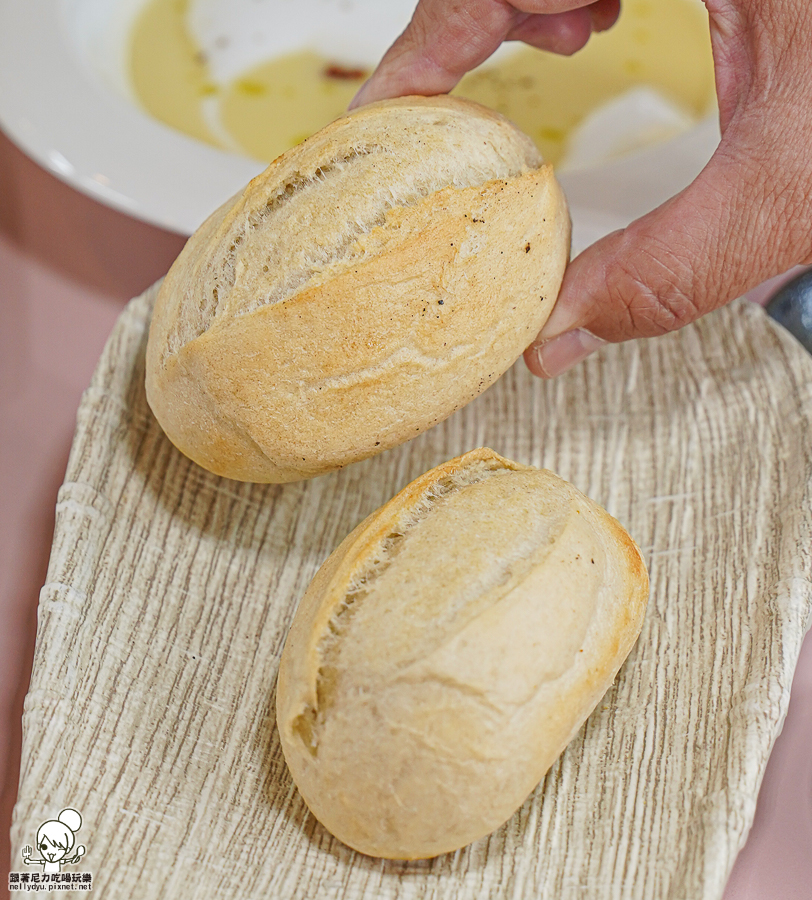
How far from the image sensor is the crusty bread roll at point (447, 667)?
72 cm

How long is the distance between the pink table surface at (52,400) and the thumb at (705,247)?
41 cm

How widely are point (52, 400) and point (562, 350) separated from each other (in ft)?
2.35

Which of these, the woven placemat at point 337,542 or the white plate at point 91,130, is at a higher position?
the white plate at point 91,130

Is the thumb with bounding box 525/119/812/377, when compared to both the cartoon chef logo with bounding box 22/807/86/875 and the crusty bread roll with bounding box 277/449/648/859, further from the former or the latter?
the cartoon chef logo with bounding box 22/807/86/875

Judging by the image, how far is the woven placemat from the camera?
0.77 meters

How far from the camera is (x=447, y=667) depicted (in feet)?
2.34

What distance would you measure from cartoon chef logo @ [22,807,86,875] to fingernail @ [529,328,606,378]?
65cm

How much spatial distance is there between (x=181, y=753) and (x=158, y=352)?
0.39 metres

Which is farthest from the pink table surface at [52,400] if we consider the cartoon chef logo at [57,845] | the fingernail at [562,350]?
the fingernail at [562,350]

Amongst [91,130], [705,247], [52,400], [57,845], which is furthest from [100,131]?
[57,845]

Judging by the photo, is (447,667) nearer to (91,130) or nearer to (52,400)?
(52,400)

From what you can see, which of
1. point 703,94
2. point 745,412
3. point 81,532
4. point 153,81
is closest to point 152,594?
point 81,532

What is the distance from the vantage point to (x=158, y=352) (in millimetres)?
927

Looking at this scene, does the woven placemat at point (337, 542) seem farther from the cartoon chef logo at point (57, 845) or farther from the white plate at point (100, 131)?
the white plate at point (100, 131)
